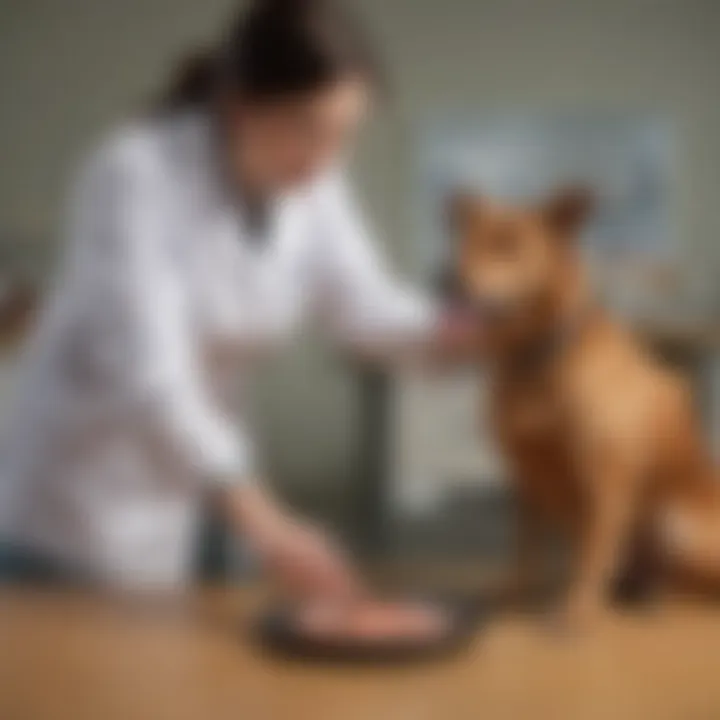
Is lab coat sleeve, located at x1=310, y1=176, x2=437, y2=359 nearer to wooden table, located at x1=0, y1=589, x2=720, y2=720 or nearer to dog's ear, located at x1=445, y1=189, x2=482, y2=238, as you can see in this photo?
dog's ear, located at x1=445, y1=189, x2=482, y2=238

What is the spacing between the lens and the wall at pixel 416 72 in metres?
1.13

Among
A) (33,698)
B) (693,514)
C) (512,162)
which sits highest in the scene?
(512,162)

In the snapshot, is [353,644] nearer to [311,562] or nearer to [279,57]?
[311,562]

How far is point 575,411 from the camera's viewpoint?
3.79ft

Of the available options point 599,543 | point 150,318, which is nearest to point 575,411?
point 599,543

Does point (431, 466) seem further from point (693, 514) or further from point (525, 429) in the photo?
point (693, 514)

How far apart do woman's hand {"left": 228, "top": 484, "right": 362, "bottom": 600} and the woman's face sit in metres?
0.25

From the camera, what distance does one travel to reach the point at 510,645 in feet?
3.69

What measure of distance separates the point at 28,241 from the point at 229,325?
173 millimetres

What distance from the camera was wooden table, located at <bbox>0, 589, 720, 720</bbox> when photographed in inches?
41.3

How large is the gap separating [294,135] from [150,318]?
18 cm

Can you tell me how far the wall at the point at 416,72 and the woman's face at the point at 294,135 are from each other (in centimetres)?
2

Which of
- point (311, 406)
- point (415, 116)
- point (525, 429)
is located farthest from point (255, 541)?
point (415, 116)

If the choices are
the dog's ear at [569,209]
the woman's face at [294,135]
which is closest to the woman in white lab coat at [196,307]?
the woman's face at [294,135]
